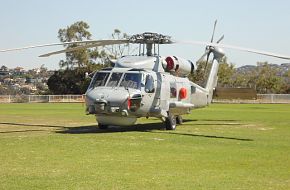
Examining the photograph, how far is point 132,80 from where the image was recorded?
1834 cm

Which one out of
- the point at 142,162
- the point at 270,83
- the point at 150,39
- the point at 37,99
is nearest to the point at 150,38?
the point at 150,39

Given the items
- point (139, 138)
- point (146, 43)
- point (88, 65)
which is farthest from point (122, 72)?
point (88, 65)

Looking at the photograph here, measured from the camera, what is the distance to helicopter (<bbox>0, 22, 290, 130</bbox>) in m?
17.6

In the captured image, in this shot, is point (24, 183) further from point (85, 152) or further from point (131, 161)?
point (85, 152)

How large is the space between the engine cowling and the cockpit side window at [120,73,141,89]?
2400 millimetres

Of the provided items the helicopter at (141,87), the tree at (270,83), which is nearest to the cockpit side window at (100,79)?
the helicopter at (141,87)

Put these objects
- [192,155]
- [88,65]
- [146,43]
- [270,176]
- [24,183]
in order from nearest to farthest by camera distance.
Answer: [24,183] < [270,176] < [192,155] < [146,43] < [88,65]

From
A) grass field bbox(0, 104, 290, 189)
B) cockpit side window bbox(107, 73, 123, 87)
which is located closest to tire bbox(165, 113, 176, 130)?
cockpit side window bbox(107, 73, 123, 87)

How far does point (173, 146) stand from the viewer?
13906 mm

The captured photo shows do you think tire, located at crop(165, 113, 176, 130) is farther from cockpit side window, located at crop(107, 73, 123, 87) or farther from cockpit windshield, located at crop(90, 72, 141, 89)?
cockpit side window, located at crop(107, 73, 123, 87)

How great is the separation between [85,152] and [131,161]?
178 cm

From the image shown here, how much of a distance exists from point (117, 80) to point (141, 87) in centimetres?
91

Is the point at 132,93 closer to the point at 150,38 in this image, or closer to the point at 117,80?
the point at 117,80

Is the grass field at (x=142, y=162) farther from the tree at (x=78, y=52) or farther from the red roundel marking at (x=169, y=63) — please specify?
the tree at (x=78, y=52)
